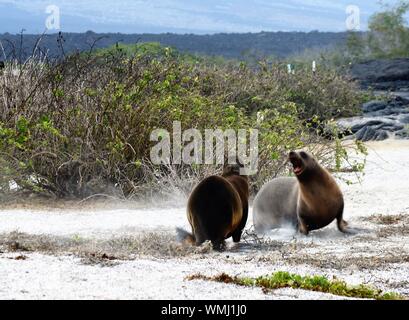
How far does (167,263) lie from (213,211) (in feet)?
2.85

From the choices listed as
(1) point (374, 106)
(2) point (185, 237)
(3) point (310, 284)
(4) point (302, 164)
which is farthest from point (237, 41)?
(3) point (310, 284)

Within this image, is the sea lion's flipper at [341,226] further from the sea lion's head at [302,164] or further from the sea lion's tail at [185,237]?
the sea lion's tail at [185,237]

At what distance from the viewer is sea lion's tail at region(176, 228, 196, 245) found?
734 cm

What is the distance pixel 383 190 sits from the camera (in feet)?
35.6

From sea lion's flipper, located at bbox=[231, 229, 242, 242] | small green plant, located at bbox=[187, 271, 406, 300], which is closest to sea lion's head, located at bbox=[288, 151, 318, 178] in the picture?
sea lion's flipper, located at bbox=[231, 229, 242, 242]

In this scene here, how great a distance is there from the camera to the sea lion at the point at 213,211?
7.23 m

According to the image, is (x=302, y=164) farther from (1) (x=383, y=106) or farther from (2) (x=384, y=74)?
(2) (x=384, y=74)

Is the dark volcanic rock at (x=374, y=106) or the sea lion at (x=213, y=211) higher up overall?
the sea lion at (x=213, y=211)

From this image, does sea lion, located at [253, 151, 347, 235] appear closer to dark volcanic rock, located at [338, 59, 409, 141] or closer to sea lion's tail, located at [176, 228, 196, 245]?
sea lion's tail, located at [176, 228, 196, 245]

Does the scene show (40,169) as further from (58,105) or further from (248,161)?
(248,161)

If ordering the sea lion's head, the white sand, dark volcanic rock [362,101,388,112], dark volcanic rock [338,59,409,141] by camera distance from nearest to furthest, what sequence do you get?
the white sand → the sea lion's head → dark volcanic rock [338,59,409,141] → dark volcanic rock [362,101,388,112]

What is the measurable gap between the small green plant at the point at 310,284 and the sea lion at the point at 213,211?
1.47 m

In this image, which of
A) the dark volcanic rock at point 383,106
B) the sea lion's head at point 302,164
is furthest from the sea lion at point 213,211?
the dark volcanic rock at point 383,106
